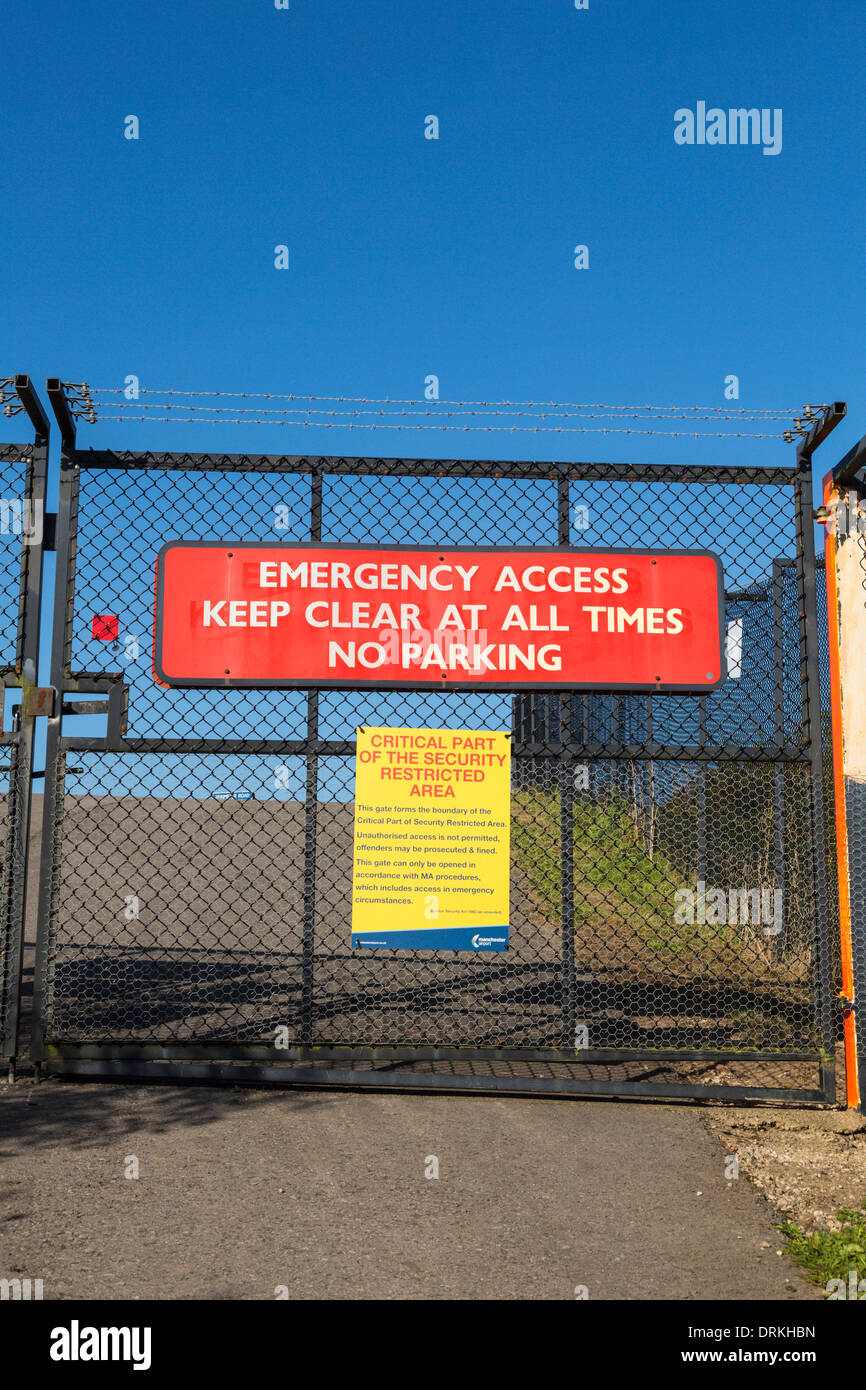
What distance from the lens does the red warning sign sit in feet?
18.1

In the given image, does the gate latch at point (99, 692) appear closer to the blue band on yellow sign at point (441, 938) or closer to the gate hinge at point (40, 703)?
the gate hinge at point (40, 703)

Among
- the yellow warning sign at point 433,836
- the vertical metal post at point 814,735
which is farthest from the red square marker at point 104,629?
the vertical metal post at point 814,735

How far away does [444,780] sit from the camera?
5355mm

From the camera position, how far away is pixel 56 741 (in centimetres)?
540

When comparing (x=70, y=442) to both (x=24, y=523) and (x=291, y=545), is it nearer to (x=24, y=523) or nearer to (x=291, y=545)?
(x=24, y=523)

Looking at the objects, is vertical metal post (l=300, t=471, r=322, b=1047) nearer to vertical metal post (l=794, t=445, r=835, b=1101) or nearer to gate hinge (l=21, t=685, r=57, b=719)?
gate hinge (l=21, t=685, r=57, b=719)

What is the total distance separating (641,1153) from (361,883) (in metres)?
1.83

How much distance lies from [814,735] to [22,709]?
4.22 m

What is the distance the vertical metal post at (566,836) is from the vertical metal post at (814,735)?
4.23 feet

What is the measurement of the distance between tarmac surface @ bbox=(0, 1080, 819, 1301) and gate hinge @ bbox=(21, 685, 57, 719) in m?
1.90

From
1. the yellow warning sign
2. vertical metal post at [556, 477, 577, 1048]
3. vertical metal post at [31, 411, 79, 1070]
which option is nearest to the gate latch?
vertical metal post at [31, 411, 79, 1070]

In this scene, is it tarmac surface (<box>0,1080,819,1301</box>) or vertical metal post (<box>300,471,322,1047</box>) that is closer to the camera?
tarmac surface (<box>0,1080,819,1301</box>)
